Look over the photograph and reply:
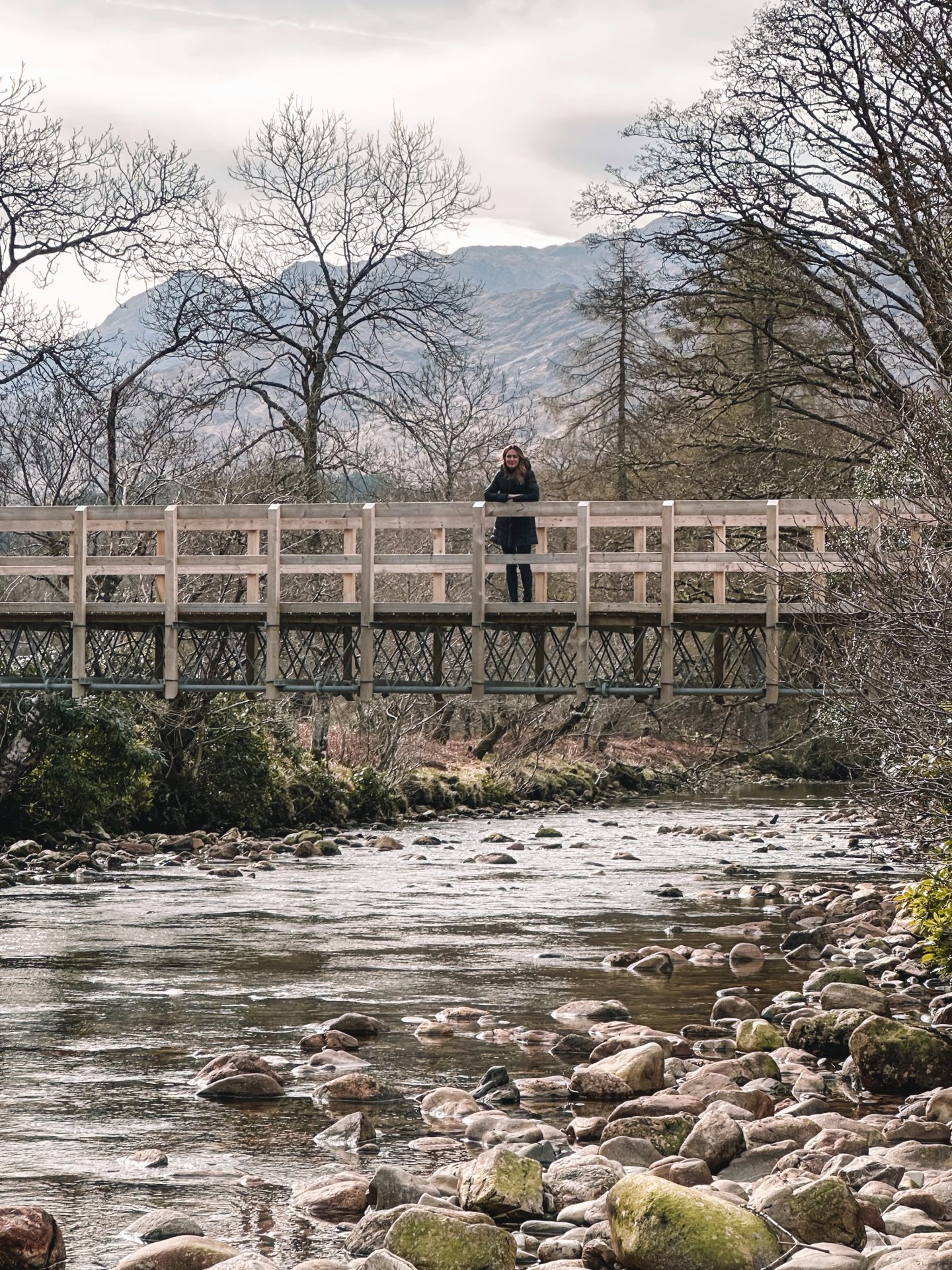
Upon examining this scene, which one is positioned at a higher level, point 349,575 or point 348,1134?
point 349,575

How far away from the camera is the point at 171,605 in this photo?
71.6ft

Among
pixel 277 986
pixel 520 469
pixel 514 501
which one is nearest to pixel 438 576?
pixel 514 501

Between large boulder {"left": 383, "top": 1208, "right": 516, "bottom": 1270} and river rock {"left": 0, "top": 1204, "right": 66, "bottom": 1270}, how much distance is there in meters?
1.41

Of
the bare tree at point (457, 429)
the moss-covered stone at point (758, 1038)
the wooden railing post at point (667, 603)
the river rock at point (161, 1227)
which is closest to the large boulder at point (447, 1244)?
the river rock at point (161, 1227)

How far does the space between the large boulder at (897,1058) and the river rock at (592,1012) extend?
94.3 inches

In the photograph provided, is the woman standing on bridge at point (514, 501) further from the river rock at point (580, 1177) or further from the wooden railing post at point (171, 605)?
the river rock at point (580, 1177)

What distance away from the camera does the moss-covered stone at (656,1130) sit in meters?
8.49

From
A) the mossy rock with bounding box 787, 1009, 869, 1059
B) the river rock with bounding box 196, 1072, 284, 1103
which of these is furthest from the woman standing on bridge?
the river rock with bounding box 196, 1072, 284, 1103

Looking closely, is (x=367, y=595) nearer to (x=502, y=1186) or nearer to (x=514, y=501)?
(x=514, y=501)

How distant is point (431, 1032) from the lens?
1152cm

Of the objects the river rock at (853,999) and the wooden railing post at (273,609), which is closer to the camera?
the river rock at (853,999)

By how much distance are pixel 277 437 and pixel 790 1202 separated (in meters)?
30.3

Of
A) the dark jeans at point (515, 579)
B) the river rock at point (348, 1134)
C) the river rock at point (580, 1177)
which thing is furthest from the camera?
the dark jeans at point (515, 579)

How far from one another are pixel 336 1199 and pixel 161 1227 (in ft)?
2.96
